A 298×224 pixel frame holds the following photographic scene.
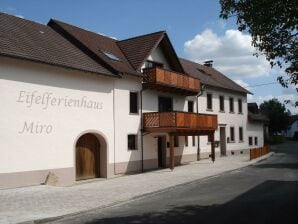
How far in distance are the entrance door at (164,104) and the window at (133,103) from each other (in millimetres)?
2729

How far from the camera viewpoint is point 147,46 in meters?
28.2

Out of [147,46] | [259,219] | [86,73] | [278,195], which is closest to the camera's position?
[259,219]

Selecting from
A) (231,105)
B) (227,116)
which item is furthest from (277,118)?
(227,116)

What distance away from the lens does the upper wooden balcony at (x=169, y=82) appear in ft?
86.2

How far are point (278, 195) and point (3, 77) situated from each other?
1159 cm

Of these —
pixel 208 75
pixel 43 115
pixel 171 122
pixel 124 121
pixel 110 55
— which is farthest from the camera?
pixel 208 75

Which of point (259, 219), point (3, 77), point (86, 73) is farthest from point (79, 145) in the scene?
point (259, 219)

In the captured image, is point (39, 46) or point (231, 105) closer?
point (39, 46)

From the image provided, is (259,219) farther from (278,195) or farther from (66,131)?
(66,131)

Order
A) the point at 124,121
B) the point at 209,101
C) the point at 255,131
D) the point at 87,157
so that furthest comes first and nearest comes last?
the point at 255,131 < the point at 209,101 < the point at 124,121 < the point at 87,157

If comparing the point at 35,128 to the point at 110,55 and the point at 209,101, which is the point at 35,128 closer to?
the point at 110,55

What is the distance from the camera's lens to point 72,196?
15891 mm

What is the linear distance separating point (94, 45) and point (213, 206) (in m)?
15.7

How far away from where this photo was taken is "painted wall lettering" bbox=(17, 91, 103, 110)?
18562 millimetres
